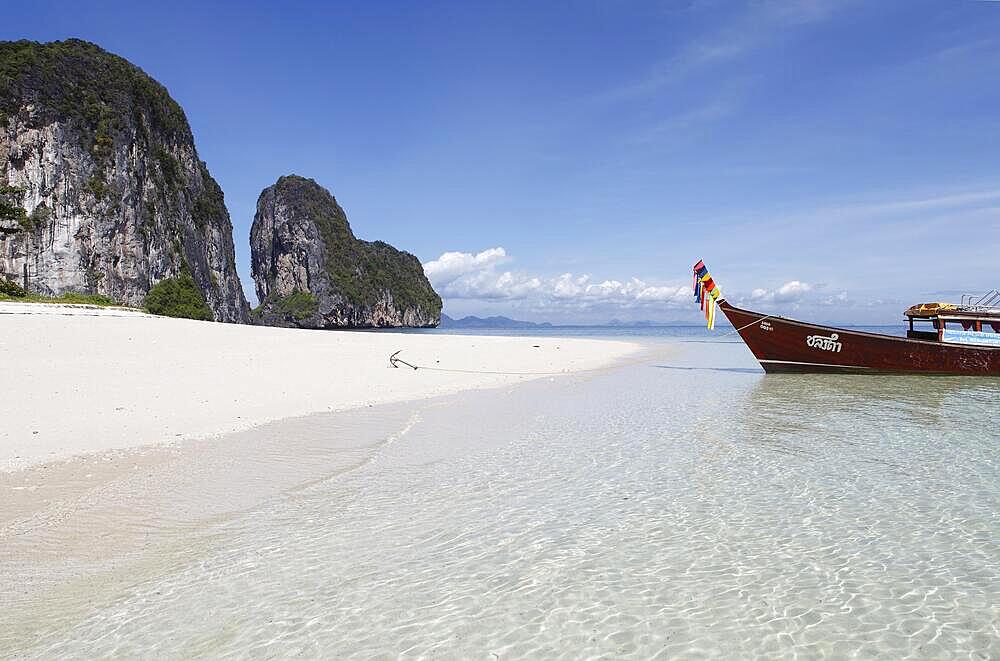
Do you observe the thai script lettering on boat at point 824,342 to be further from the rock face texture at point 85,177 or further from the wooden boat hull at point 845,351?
the rock face texture at point 85,177

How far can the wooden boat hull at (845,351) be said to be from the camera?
20156 mm

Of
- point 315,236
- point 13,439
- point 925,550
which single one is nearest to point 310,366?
point 13,439

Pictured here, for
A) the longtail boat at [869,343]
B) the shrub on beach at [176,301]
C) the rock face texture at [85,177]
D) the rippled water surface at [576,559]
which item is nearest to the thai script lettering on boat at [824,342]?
the longtail boat at [869,343]

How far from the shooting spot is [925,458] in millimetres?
7949

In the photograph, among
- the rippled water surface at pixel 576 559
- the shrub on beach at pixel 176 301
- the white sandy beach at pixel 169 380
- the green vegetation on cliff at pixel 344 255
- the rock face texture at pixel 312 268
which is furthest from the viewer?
the green vegetation on cliff at pixel 344 255

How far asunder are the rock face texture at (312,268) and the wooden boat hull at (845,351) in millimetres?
131651

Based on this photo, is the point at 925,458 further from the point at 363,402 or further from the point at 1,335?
the point at 1,335

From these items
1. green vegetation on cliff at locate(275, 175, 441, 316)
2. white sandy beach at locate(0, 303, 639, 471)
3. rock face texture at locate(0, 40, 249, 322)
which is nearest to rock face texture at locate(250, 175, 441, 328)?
green vegetation on cliff at locate(275, 175, 441, 316)

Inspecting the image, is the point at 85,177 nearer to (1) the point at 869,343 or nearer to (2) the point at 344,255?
(2) the point at 344,255

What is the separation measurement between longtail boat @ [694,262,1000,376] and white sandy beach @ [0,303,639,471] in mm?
5907

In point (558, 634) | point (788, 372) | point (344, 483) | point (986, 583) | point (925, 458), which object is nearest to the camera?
point (558, 634)

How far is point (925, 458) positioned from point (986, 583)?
433 cm

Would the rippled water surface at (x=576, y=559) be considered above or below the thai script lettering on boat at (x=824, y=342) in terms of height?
below

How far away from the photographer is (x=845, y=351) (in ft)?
67.5
